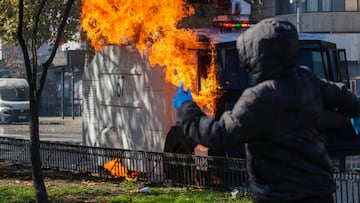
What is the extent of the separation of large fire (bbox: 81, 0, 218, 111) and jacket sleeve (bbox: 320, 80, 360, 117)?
5.37 m

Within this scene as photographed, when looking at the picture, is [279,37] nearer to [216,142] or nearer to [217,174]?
[216,142]

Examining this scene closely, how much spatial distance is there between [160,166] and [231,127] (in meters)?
6.58

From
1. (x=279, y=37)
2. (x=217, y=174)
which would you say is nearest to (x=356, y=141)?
(x=217, y=174)

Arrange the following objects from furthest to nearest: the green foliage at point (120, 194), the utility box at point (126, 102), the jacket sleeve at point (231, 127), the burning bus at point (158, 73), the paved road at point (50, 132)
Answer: the paved road at point (50, 132), the utility box at point (126, 102), the burning bus at point (158, 73), the green foliage at point (120, 194), the jacket sleeve at point (231, 127)

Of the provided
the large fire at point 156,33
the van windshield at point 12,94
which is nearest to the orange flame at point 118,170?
the large fire at point 156,33

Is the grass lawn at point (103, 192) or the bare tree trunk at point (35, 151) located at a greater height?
the bare tree trunk at point (35, 151)

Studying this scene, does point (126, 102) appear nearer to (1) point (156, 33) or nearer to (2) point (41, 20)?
(1) point (156, 33)

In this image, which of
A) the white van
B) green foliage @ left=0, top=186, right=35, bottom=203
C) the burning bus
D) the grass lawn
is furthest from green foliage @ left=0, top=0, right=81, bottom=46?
the white van

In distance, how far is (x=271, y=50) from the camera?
10.2ft

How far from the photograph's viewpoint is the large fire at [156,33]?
9234 millimetres

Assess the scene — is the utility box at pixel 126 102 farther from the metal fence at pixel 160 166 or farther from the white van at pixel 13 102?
the white van at pixel 13 102

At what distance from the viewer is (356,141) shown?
29.6ft

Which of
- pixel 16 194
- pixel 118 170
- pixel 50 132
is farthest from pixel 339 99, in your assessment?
pixel 50 132

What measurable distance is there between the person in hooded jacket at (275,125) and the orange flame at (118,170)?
7.18m
